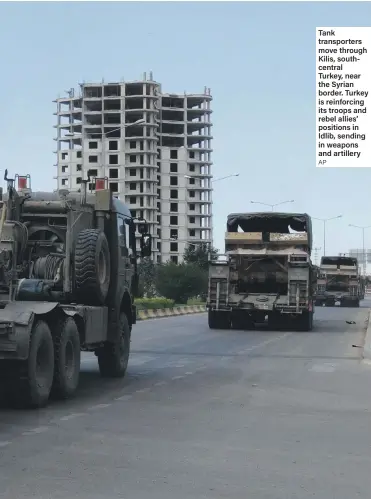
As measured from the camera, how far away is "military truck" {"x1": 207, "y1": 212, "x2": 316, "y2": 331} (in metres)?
33.1

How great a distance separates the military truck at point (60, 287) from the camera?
11.5m

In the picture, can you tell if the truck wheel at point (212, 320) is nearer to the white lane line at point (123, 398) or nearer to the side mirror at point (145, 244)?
the side mirror at point (145, 244)

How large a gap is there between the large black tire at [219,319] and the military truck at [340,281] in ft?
111

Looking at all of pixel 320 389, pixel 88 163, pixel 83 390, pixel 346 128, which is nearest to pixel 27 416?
pixel 83 390

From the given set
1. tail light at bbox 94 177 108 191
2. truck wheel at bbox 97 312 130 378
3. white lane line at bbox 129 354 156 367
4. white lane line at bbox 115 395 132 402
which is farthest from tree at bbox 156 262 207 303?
white lane line at bbox 115 395 132 402

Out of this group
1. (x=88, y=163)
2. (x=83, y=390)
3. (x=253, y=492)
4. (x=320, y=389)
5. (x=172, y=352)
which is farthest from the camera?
(x=88, y=163)

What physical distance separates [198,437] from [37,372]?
9.48 ft

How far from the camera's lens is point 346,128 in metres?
15.5

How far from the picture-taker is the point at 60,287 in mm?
13523

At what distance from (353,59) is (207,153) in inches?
6697

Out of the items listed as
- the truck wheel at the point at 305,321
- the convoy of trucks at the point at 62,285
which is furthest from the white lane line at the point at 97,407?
the truck wheel at the point at 305,321

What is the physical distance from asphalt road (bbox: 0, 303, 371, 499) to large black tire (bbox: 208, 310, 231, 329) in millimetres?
16105

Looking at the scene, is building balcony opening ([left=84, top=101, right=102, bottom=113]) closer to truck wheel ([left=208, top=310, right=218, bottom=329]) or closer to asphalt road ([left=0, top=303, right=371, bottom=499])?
truck wheel ([left=208, top=310, right=218, bottom=329])

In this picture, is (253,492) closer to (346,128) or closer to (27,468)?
(27,468)
